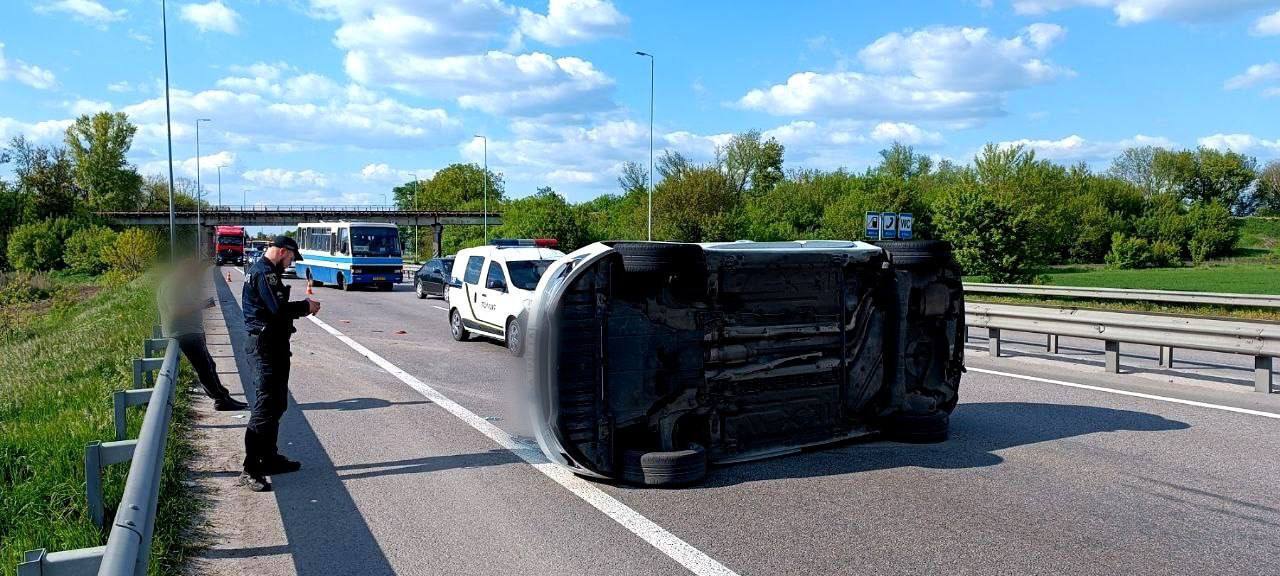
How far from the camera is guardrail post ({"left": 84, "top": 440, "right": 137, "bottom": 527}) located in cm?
462

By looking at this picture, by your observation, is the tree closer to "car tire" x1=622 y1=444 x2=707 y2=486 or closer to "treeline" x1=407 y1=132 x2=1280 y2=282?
"treeline" x1=407 y1=132 x2=1280 y2=282

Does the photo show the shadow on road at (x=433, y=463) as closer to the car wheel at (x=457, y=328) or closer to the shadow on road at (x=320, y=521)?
the shadow on road at (x=320, y=521)

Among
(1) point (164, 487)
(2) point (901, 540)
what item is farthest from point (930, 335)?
(1) point (164, 487)

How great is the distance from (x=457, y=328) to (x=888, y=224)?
338 inches

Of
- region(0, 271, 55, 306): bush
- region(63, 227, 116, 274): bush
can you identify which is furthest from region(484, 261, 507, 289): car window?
region(63, 227, 116, 274): bush

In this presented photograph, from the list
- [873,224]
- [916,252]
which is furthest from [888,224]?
[916,252]

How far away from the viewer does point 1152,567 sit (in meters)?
4.57

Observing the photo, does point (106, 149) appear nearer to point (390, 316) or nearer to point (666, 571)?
point (390, 316)

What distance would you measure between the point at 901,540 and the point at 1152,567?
1.23 metres

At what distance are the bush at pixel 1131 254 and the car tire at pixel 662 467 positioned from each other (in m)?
70.5

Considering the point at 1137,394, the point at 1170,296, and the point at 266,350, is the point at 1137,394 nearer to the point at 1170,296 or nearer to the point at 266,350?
the point at 266,350

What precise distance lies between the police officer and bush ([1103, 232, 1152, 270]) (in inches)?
2821

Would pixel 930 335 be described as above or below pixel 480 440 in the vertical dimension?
above

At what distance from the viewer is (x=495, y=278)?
569 inches
